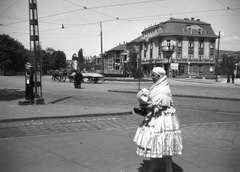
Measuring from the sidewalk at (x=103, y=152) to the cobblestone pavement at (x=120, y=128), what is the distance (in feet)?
0.07

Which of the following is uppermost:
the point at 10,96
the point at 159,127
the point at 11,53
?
the point at 11,53

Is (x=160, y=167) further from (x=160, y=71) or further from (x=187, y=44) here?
(x=187, y=44)

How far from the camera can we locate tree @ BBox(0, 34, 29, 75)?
61753mm

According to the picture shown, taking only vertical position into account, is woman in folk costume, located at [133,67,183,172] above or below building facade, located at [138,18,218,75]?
below

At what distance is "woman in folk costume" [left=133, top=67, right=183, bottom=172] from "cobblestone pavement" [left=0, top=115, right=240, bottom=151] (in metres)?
1.99

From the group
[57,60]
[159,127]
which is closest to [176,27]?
[57,60]

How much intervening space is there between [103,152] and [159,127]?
64.1 inches

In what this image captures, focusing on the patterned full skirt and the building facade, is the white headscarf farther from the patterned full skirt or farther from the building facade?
the building facade

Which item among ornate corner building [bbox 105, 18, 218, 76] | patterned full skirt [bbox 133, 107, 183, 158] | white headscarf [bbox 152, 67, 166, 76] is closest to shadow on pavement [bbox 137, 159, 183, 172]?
patterned full skirt [bbox 133, 107, 183, 158]

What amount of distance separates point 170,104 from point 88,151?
6.75 feet

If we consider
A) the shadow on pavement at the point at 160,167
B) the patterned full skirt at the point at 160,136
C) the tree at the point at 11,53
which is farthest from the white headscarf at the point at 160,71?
the tree at the point at 11,53

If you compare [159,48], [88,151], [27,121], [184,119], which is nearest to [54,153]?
[88,151]

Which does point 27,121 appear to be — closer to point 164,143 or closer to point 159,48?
point 164,143

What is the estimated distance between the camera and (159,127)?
354 cm
